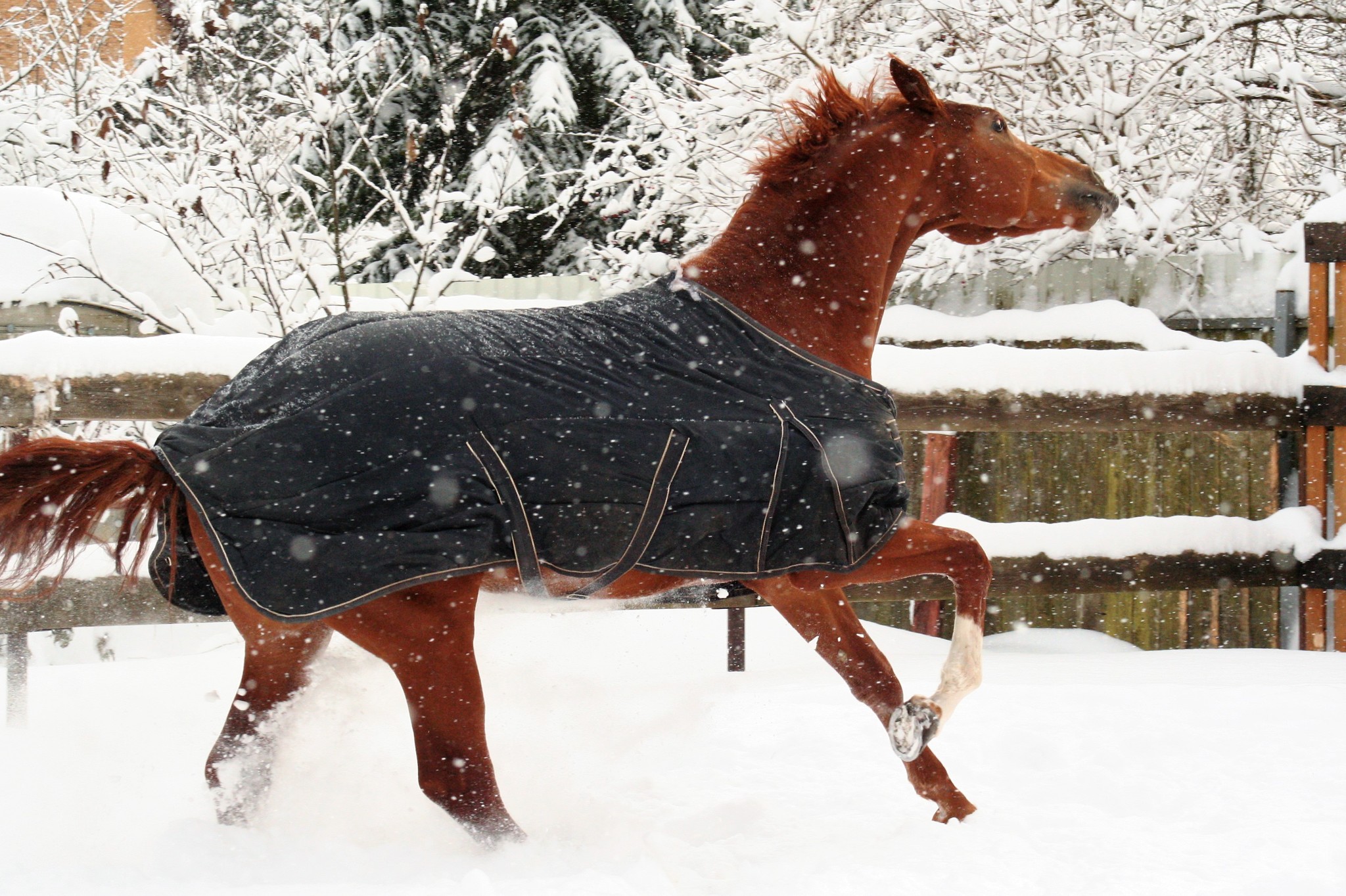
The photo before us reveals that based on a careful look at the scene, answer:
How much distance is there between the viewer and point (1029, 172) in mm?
2803

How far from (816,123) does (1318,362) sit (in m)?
2.45

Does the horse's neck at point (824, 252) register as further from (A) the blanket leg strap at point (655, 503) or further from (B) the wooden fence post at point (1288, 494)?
(B) the wooden fence post at point (1288, 494)

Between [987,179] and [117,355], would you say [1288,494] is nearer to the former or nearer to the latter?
[987,179]

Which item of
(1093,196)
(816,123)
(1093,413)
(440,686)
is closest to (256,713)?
(440,686)

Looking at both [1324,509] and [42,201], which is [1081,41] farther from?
[42,201]

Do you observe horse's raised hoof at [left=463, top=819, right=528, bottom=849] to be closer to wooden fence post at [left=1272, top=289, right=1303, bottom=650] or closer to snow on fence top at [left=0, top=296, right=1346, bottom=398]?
snow on fence top at [left=0, top=296, right=1346, bottom=398]

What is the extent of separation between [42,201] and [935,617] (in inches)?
187

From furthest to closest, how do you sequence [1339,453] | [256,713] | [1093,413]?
[1339,453] < [1093,413] < [256,713]

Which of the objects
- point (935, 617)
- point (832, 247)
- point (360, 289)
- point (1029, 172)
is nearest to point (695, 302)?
point (832, 247)

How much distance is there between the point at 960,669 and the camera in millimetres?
2422

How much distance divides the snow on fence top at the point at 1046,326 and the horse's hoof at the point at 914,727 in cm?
299

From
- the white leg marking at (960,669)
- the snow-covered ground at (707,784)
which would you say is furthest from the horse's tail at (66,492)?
the white leg marking at (960,669)

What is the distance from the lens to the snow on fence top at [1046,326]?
15.7ft

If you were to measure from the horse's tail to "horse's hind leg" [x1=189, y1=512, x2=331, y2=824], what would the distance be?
0.34 metres
